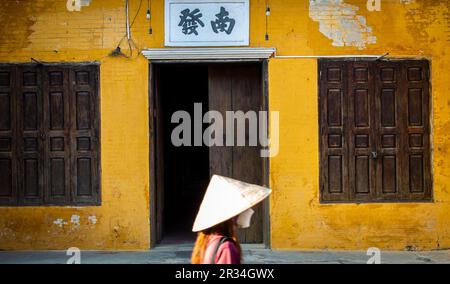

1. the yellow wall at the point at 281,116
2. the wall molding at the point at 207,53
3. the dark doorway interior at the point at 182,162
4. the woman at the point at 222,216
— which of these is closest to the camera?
the woman at the point at 222,216

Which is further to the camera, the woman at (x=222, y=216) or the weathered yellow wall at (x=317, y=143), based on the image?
the weathered yellow wall at (x=317, y=143)

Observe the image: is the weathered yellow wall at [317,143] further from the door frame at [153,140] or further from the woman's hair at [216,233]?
the woman's hair at [216,233]

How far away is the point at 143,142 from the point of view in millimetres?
8047

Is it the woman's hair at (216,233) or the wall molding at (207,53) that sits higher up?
the wall molding at (207,53)

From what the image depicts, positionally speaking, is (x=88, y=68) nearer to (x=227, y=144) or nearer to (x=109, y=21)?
(x=109, y=21)

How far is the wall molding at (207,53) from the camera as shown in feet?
25.9

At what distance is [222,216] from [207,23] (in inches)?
208

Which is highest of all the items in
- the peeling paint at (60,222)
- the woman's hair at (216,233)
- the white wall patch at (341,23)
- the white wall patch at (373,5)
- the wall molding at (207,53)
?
the white wall patch at (373,5)

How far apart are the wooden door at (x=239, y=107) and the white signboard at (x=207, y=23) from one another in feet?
1.64

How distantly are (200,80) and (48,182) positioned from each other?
4396 mm

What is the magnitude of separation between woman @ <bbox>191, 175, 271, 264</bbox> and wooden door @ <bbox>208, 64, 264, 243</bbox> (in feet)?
16.1

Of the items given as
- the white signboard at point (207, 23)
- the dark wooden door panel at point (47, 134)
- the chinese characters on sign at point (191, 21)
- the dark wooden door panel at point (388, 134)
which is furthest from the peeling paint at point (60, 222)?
the dark wooden door panel at point (388, 134)

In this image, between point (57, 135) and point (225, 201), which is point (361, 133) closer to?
point (57, 135)

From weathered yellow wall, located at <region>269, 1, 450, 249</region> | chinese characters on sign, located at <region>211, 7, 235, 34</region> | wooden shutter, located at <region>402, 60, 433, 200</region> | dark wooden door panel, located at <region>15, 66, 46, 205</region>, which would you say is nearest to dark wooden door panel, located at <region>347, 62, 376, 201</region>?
weathered yellow wall, located at <region>269, 1, 450, 249</region>
